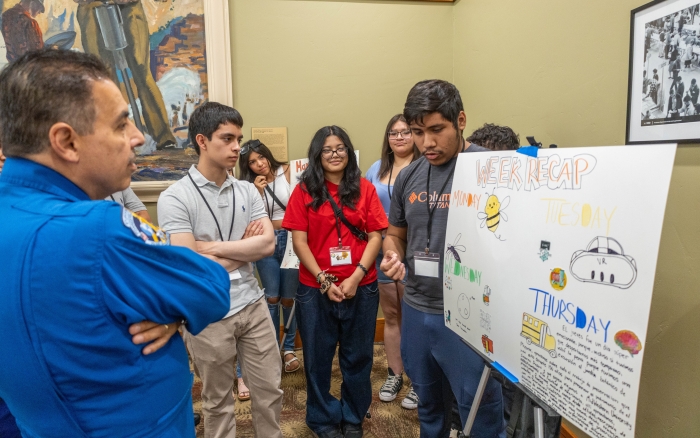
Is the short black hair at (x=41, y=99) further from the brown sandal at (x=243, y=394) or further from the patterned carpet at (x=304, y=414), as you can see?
the brown sandal at (x=243, y=394)

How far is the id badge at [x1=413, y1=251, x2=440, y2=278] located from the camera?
1.65m

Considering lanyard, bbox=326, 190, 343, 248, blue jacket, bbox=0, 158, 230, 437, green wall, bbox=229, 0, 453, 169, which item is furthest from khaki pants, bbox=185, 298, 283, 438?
green wall, bbox=229, 0, 453, 169

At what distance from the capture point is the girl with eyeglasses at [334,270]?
2252 mm

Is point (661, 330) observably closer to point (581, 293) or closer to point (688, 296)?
point (688, 296)

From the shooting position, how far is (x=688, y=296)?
1615 millimetres

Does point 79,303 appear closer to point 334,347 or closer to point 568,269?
point 568,269

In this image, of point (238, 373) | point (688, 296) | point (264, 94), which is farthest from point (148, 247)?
point (264, 94)

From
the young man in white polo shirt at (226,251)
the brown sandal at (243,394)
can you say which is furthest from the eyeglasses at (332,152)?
the brown sandal at (243,394)

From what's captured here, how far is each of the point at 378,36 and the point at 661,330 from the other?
2882 millimetres

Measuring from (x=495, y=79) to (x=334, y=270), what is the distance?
1858 mm

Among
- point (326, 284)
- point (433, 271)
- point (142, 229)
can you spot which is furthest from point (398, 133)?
point (142, 229)

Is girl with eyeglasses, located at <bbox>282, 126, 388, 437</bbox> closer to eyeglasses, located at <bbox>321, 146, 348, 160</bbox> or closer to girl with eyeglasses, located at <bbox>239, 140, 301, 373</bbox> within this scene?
eyeglasses, located at <bbox>321, 146, 348, 160</bbox>

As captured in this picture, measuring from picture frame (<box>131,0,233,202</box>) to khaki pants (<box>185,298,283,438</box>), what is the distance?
1.83m

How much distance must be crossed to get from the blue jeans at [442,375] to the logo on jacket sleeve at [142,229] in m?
1.07
